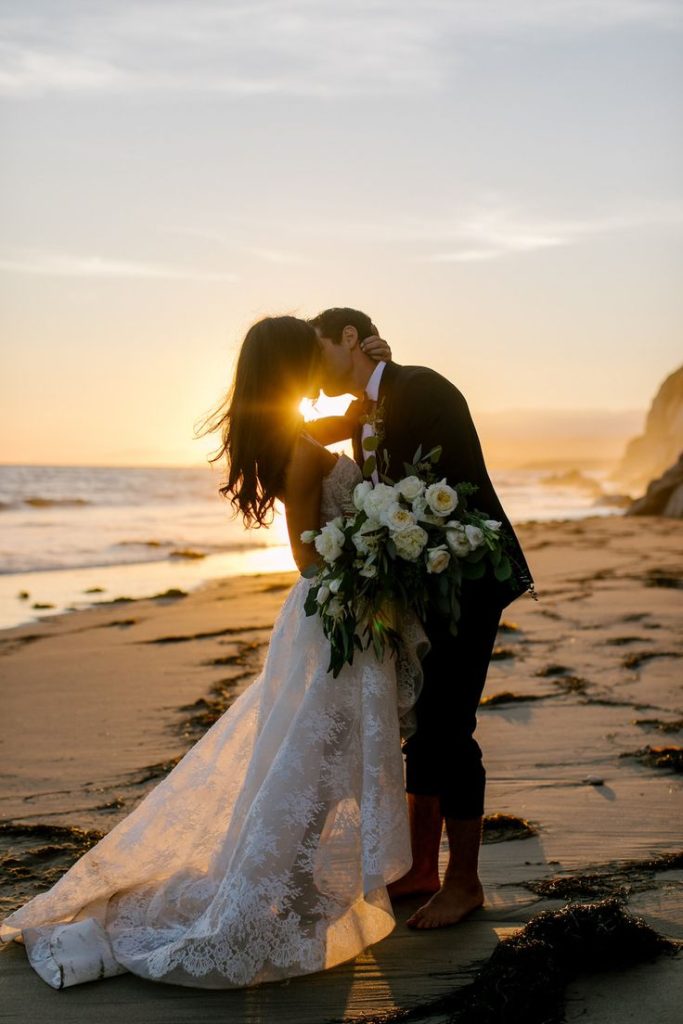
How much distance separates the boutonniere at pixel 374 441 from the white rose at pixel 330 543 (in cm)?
27

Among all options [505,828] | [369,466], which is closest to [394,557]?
[369,466]

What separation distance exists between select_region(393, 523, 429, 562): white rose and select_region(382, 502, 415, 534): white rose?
2cm

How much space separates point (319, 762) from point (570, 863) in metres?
1.19

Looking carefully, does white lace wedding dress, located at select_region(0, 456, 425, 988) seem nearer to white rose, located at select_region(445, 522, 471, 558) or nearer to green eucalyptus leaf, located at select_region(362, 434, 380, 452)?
green eucalyptus leaf, located at select_region(362, 434, 380, 452)

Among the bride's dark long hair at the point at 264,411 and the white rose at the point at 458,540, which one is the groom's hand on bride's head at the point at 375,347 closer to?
the bride's dark long hair at the point at 264,411

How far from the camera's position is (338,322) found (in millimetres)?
3762

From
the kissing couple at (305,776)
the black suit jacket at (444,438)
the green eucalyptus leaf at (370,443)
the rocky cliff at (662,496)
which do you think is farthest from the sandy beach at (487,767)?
the rocky cliff at (662,496)

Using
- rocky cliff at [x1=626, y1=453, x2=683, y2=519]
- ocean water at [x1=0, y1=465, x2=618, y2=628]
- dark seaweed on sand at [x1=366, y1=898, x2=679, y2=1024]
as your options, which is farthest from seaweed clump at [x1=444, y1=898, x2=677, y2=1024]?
rocky cliff at [x1=626, y1=453, x2=683, y2=519]

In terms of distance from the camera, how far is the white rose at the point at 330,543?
3229mm

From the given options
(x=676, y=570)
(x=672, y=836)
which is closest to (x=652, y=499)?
(x=676, y=570)

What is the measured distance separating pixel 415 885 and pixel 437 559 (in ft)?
4.48

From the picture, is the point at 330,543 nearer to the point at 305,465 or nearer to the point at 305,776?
the point at 305,465

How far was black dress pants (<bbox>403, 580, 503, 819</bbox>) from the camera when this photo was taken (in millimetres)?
3502

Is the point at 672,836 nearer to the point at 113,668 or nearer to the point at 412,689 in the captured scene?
the point at 412,689
